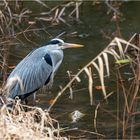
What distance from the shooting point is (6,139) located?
12.6 feet

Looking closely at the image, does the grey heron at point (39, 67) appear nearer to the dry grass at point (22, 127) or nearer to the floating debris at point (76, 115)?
the floating debris at point (76, 115)

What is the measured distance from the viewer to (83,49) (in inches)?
328

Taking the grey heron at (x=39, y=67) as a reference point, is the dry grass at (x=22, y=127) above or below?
above

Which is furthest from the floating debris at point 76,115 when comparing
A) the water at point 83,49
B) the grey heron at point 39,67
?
the grey heron at point 39,67

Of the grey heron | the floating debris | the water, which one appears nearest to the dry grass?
the water

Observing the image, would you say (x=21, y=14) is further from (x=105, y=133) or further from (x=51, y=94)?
(x=105, y=133)

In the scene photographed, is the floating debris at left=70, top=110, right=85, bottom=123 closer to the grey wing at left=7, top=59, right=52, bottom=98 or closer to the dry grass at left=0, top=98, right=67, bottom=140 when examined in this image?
the grey wing at left=7, top=59, right=52, bottom=98

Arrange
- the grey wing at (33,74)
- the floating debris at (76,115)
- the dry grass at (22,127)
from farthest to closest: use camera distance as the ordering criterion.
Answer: the grey wing at (33,74) < the floating debris at (76,115) < the dry grass at (22,127)

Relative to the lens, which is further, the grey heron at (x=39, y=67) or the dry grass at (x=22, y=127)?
the grey heron at (x=39, y=67)

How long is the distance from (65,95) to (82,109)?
1.61ft

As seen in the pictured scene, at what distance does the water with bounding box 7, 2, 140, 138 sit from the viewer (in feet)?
20.1

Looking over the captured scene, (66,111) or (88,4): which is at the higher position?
(88,4)

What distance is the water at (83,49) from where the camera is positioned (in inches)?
242

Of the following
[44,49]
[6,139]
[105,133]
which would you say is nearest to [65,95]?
[44,49]
